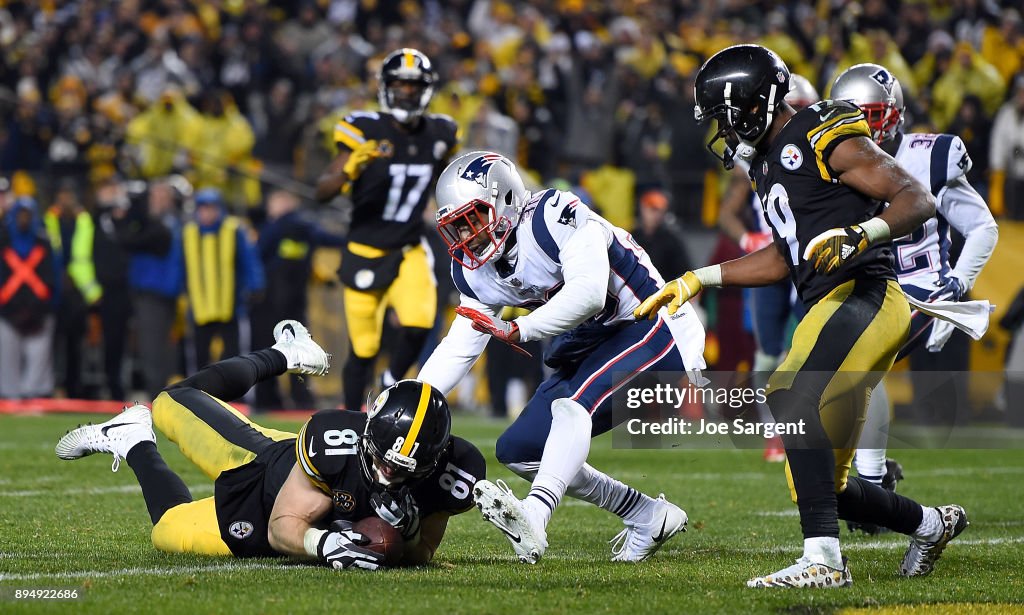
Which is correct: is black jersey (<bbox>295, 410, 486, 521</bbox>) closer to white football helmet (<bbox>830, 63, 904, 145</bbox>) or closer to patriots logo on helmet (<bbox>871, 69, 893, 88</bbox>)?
white football helmet (<bbox>830, 63, 904, 145</bbox>)

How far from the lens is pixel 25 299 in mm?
12148

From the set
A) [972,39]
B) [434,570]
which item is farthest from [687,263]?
[434,570]

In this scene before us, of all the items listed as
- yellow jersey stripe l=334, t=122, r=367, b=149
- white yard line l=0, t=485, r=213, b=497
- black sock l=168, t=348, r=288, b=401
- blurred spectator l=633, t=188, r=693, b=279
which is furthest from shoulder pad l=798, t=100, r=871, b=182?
blurred spectator l=633, t=188, r=693, b=279

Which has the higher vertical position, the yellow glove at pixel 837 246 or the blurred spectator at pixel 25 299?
the yellow glove at pixel 837 246

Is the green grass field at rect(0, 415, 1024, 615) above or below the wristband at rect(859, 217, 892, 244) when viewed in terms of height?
below

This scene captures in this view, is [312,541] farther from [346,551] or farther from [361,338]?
[361,338]

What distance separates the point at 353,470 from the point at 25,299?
8.64 metres

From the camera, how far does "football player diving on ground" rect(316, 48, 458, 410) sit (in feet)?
26.5

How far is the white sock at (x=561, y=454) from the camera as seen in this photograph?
452 cm

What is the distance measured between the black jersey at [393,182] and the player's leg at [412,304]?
161mm

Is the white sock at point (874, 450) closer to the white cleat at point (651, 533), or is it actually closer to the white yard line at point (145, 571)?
the white cleat at point (651, 533)

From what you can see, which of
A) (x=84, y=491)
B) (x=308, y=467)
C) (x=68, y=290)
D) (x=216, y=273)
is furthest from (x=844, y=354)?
(x=68, y=290)

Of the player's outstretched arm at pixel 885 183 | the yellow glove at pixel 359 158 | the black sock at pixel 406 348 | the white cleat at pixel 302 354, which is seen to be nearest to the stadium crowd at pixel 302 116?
the black sock at pixel 406 348

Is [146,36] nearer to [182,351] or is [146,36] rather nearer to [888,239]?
[182,351]
